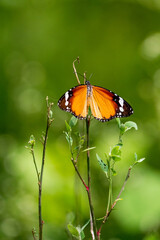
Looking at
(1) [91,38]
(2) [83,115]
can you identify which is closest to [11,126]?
(1) [91,38]

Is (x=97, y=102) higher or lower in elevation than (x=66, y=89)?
lower

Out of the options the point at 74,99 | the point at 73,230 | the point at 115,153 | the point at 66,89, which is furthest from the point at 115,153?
the point at 66,89

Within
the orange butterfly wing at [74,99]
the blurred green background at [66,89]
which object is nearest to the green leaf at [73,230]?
the orange butterfly wing at [74,99]

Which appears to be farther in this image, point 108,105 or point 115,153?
point 108,105

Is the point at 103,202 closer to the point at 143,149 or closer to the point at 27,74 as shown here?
the point at 143,149

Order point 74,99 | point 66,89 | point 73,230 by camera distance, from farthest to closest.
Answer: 1. point 66,89
2. point 74,99
3. point 73,230

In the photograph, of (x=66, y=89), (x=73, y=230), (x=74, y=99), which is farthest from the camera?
(x=66, y=89)

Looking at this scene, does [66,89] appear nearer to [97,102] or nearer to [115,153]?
[97,102]

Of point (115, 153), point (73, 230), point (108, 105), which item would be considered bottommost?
point (73, 230)
